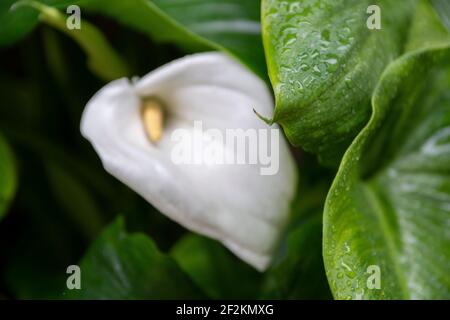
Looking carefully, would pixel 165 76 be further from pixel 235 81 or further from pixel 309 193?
pixel 309 193

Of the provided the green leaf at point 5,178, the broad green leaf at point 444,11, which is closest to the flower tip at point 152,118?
the green leaf at point 5,178

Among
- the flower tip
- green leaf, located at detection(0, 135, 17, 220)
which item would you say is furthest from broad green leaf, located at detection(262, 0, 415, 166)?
green leaf, located at detection(0, 135, 17, 220)

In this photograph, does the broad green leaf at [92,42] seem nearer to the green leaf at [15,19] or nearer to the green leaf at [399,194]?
the green leaf at [15,19]

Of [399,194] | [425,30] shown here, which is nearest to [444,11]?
[425,30]

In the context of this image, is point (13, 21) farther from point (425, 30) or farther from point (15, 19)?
point (425, 30)

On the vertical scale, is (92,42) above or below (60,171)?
above
